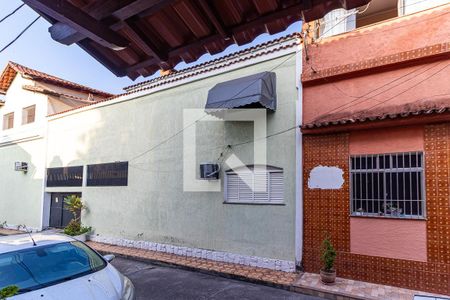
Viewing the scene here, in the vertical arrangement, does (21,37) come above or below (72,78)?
below

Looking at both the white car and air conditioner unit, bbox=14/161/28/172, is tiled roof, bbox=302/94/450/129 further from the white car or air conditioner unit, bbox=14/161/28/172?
air conditioner unit, bbox=14/161/28/172

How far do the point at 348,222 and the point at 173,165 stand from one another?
6.06 m

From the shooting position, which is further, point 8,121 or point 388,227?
point 8,121

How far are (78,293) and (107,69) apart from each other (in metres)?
3.03

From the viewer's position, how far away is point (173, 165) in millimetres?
10883

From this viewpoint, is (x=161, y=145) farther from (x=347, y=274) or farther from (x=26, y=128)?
(x=26, y=128)

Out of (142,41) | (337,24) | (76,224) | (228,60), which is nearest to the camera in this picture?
(142,41)

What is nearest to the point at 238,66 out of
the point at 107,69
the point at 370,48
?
the point at 370,48

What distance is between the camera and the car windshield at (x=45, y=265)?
171 inches

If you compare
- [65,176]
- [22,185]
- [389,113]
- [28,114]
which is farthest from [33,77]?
[389,113]

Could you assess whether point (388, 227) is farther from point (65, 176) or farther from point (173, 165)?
point (65, 176)

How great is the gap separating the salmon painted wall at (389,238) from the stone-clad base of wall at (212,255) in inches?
72.1

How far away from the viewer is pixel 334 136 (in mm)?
7738

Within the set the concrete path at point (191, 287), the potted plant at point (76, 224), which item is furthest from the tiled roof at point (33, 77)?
the concrete path at point (191, 287)
